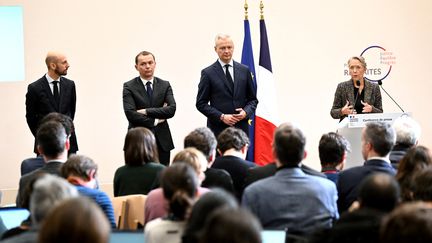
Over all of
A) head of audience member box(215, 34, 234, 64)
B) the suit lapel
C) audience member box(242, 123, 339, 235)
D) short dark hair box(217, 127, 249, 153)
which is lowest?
audience member box(242, 123, 339, 235)

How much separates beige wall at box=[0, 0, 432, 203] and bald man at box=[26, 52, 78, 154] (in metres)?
2.46

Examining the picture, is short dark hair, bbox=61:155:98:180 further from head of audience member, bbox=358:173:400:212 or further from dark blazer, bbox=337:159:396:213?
head of audience member, bbox=358:173:400:212

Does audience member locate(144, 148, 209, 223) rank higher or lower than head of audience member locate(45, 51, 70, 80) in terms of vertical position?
lower

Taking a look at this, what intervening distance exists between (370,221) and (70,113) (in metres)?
4.75

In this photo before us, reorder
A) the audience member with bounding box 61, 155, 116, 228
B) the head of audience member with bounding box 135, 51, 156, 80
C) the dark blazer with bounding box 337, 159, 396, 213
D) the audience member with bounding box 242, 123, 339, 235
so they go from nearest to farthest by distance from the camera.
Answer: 1. the audience member with bounding box 242, 123, 339, 235
2. the audience member with bounding box 61, 155, 116, 228
3. the dark blazer with bounding box 337, 159, 396, 213
4. the head of audience member with bounding box 135, 51, 156, 80

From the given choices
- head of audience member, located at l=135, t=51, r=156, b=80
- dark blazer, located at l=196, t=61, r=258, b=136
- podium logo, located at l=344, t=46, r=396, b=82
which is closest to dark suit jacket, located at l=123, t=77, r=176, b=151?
head of audience member, located at l=135, t=51, r=156, b=80

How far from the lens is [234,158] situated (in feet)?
15.6

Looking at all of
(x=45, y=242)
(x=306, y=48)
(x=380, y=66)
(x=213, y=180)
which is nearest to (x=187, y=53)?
(x=306, y=48)

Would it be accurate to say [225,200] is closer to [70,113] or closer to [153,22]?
[70,113]

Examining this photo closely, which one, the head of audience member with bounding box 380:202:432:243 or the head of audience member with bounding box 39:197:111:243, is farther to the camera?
the head of audience member with bounding box 380:202:432:243

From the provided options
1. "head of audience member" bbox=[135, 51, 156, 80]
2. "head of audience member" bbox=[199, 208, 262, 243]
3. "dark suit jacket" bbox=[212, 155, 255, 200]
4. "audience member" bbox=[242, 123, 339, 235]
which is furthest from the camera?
"head of audience member" bbox=[135, 51, 156, 80]

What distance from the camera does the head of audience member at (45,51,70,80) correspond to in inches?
271

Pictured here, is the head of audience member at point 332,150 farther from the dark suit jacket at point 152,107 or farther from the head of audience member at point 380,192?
the dark suit jacket at point 152,107

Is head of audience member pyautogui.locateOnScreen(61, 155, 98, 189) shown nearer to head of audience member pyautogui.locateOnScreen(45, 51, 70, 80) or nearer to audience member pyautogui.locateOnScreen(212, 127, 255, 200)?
audience member pyautogui.locateOnScreen(212, 127, 255, 200)
